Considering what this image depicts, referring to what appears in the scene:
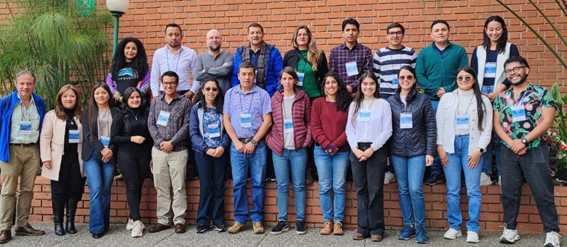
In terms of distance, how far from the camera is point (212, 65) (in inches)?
215

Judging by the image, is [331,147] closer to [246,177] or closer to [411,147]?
[411,147]

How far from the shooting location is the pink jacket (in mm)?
4859

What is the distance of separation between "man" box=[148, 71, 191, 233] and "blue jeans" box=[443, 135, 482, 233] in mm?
2676

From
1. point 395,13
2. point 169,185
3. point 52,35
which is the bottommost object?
point 169,185

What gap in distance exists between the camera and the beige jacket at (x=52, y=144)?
4.98 metres

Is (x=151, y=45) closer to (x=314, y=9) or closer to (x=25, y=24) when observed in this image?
(x=25, y=24)

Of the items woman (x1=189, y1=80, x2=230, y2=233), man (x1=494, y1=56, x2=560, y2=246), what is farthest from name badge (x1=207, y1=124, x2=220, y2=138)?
man (x1=494, y1=56, x2=560, y2=246)

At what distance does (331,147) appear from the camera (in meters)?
4.72

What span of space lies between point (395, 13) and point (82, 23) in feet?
14.3

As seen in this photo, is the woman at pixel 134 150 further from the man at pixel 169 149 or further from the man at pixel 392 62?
the man at pixel 392 62

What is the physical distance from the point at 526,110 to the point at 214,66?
10.6ft

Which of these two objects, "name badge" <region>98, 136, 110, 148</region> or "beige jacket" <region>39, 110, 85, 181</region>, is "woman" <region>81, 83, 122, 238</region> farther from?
"beige jacket" <region>39, 110, 85, 181</region>

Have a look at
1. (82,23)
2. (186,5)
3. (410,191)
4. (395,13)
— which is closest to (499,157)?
(410,191)

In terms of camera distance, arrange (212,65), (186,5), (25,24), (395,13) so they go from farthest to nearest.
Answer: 1. (186,5)
2. (395,13)
3. (25,24)
4. (212,65)
